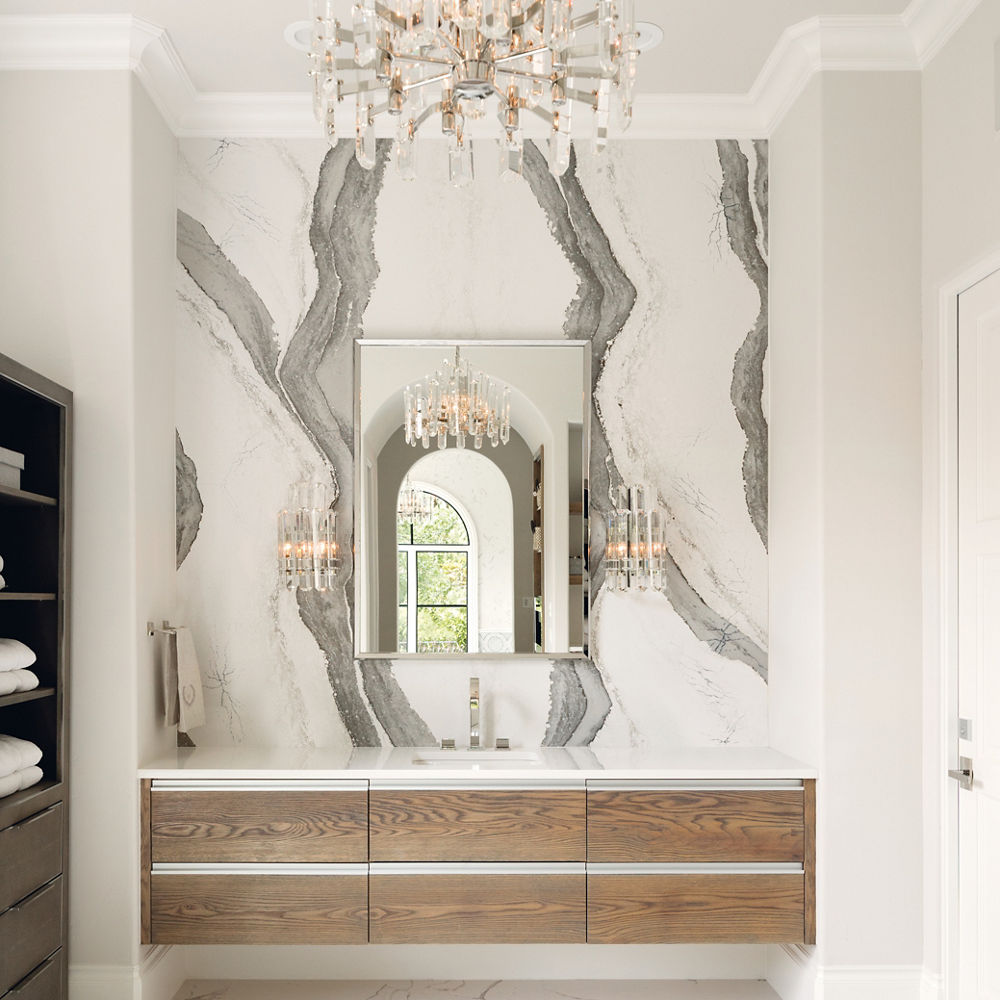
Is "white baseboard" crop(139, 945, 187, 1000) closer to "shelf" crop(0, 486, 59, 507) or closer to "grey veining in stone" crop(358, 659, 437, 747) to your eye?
"grey veining in stone" crop(358, 659, 437, 747)

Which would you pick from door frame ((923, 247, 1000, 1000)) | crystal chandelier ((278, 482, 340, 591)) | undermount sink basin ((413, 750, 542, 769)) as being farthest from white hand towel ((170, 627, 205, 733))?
door frame ((923, 247, 1000, 1000))

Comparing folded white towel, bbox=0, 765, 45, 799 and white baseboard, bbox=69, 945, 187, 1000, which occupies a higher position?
folded white towel, bbox=0, 765, 45, 799

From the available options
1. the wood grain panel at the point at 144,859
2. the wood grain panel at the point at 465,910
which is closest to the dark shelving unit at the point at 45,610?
the wood grain panel at the point at 144,859

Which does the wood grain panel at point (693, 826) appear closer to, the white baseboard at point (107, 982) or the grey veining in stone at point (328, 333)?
the grey veining in stone at point (328, 333)

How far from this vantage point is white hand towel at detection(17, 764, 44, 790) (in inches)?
107

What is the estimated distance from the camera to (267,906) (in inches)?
119

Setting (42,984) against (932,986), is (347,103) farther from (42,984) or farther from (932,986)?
(932,986)

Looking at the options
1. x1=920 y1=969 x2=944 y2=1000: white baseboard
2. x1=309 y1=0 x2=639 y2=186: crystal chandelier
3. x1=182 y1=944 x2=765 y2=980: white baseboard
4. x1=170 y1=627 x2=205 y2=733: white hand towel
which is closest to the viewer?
x1=309 y1=0 x2=639 y2=186: crystal chandelier

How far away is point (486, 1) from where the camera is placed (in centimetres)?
174

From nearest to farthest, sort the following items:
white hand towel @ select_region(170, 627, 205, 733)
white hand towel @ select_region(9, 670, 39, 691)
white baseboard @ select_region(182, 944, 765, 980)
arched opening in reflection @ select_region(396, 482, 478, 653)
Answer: white hand towel @ select_region(9, 670, 39, 691) < white hand towel @ select_region(170, 627, 205, 733) < white baseboard @ select_region(182, 944, 765, 980) < arched opening in reflection @ select_region(396, 482, 478, 653)

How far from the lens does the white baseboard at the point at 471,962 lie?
3.41 metres

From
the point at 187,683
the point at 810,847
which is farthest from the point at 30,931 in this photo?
the point at 810,847

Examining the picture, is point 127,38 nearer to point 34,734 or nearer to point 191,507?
point 191,507

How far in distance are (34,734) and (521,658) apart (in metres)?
1.52
